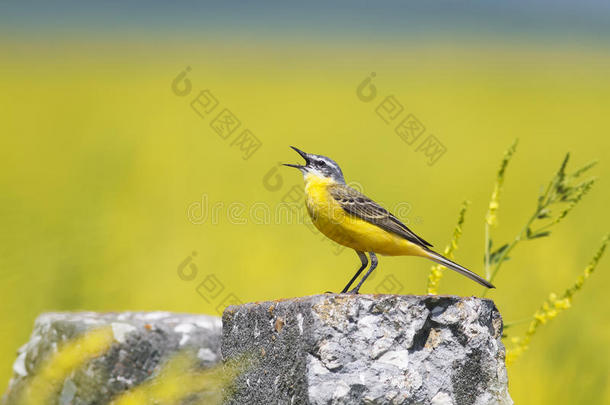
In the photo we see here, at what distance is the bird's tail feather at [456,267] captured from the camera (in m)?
4.61

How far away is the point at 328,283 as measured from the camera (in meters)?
8.30

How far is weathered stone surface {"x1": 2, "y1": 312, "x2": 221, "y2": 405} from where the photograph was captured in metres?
5.38

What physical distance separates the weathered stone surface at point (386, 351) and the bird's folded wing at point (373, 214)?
164 cm

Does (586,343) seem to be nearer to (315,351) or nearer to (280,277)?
(315,351)

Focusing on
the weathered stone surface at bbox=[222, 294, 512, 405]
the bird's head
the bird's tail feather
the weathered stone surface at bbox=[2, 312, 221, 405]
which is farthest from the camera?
the bird's head

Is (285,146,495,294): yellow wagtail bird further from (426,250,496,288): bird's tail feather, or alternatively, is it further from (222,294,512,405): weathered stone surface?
(222,294,512,405): weathered stone surface

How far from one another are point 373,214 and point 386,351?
213 cm

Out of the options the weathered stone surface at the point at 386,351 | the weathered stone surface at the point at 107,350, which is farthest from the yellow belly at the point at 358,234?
the weathered stone surface at the point at 386,351

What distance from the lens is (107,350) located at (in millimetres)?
5531

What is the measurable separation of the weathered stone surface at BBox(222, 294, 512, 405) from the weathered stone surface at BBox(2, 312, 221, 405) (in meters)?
1.86

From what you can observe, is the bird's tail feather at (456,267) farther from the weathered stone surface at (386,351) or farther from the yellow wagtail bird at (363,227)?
the weathered stone surface at (386,351)

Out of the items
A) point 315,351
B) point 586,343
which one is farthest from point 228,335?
point 586,343

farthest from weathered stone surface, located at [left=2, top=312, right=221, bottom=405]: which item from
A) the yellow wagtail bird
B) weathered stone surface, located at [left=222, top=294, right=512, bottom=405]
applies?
weathered stone surface, located at [left=222, top=294, right=512, bottom=405]

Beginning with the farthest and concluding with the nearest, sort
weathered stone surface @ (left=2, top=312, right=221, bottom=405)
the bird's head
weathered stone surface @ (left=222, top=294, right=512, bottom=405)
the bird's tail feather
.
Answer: the bird's head < weathered stone surface @ (left=2, top=312, right=221, bottom=405) < the bird's tail feather < weathered stone surface @ (left=222, top=294, right=512, bottom=405)
